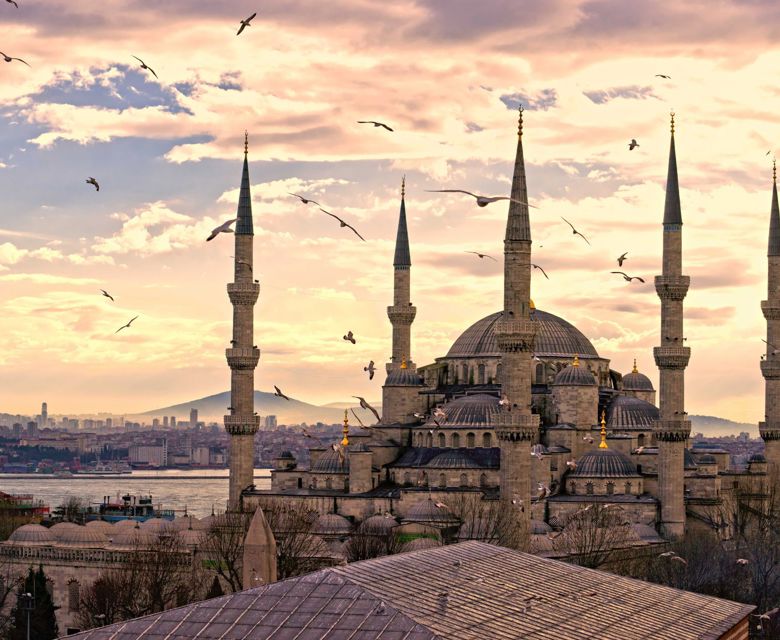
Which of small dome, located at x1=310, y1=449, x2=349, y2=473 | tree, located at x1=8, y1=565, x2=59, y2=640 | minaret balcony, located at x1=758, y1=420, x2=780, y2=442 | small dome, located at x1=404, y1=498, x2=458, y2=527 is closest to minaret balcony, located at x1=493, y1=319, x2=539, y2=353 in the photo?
small dome, located at x1=404, y1=498, x2=458, y2=527

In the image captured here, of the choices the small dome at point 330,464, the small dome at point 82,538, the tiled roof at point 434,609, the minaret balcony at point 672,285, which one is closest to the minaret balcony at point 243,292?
the small dome at point 330,464

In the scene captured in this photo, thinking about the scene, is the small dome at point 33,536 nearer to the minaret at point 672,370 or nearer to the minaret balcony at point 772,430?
the minaret at point 672,370

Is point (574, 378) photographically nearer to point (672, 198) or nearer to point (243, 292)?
point (672, 198)

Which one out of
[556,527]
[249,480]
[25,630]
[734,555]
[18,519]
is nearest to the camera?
[25,630]

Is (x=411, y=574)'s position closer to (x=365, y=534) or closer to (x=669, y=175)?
(x=365, y=534)

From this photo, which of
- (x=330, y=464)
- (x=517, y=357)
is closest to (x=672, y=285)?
(x=517, y=357)

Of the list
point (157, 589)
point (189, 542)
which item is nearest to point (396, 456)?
point (189, 542)
